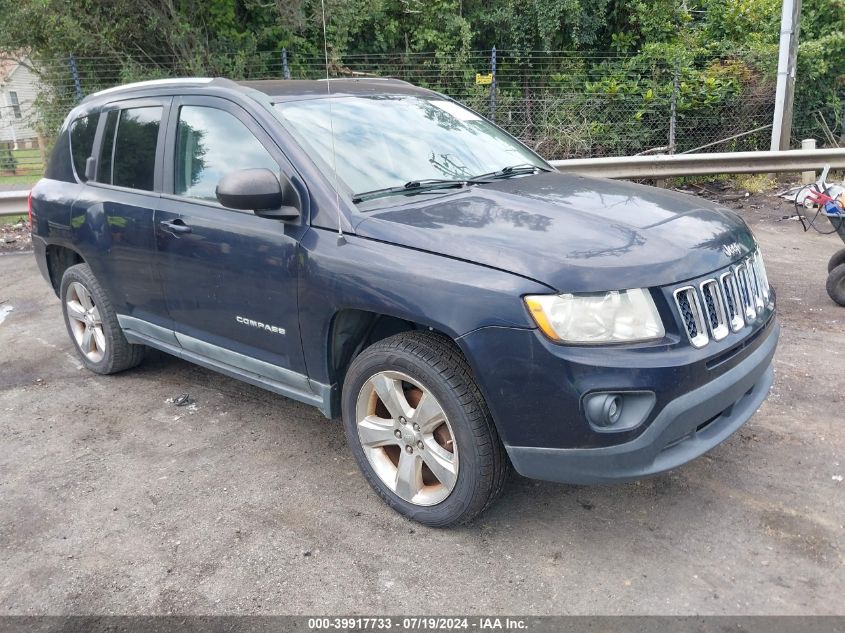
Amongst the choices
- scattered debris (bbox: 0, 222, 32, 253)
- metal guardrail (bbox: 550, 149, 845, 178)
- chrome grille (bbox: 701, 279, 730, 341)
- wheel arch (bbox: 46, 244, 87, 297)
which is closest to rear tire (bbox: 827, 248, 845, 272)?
metal guardrail (bbox: 550, 149, 845, 178)

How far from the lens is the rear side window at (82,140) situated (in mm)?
4613

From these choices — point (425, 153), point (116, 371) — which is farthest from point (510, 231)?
point (116, 371)

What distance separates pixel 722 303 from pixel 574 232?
0.65m

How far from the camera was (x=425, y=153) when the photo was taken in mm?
3646

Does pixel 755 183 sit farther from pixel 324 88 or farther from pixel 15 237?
pixel 15 237

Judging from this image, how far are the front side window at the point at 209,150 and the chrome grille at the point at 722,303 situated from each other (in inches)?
77.3

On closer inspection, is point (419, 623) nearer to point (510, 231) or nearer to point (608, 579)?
point (608, 579)

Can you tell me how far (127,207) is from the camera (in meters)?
4.11

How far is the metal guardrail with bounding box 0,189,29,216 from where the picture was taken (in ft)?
28.8

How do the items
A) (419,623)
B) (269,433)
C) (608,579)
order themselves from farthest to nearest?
(269,433), (608,579), (419,623)

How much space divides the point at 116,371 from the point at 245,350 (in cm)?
170

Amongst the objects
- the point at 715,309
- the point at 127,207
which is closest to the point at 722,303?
the point at 715,309

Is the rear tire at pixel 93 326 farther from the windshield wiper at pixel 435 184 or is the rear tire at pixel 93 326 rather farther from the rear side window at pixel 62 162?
the windshield wiper at pixel 435 184

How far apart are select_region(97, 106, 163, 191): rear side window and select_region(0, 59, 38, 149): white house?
10.8 meters
